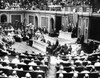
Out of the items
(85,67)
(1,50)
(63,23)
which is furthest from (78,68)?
(63,23)

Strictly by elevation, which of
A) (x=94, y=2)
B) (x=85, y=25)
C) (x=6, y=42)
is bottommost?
(x=6, y=42)

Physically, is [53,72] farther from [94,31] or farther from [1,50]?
[94,31]

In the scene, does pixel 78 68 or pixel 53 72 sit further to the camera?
pixel 53 72

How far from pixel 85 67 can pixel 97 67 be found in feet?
3.54

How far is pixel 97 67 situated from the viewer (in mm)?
20797

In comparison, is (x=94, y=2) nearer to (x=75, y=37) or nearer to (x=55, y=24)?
(x=75, y=37)

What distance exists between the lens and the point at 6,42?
40.0m

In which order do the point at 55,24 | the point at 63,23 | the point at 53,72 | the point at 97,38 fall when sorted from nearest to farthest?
the point at 53,72 → the point at 97,38 → the point at 63,23 → the point at 55,24

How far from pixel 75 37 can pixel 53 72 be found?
17006mm

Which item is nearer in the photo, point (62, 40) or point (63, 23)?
point (62, 40)

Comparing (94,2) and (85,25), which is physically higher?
(94,2)

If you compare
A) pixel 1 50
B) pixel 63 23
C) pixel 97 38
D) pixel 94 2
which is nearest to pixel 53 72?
pixel 1 50

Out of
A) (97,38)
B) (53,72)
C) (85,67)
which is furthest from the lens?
(97,38)

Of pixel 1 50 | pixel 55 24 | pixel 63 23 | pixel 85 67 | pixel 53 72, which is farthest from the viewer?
pixel 55 24
